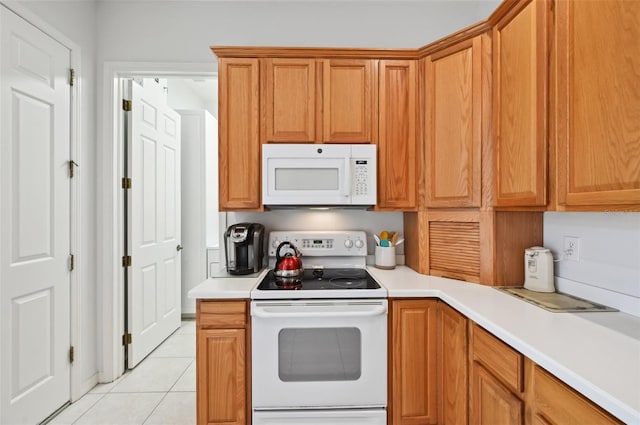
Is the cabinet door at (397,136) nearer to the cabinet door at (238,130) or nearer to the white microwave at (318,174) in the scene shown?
the white microwave at (318,174)

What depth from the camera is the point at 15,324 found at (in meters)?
1.72

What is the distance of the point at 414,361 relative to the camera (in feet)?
5.54

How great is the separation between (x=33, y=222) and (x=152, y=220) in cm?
95

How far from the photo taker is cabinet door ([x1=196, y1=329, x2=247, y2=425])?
65.2 inches

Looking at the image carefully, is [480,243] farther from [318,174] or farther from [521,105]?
[318,174]

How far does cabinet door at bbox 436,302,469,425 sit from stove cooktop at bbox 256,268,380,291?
15.2 inches

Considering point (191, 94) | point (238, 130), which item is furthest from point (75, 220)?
point (191, 94)

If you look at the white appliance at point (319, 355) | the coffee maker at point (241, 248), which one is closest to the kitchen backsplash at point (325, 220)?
the coffee maker at point (241, 248)

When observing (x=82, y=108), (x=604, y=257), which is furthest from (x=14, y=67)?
(x=604, y=257)

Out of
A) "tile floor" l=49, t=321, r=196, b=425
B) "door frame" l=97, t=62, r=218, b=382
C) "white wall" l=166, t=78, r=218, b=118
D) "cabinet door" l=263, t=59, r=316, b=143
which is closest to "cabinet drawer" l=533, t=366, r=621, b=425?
"cabinet door" l=263, t=59, r=316, b=143

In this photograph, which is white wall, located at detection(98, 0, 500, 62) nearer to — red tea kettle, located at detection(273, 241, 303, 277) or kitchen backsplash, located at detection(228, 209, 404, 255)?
kitchen backsplash, located at detection(228, 209, 404, 255)

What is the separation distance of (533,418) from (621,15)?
127 centimetres

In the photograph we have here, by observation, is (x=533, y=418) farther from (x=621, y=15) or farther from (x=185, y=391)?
(x=185, y=391)

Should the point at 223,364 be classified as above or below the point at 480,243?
below
